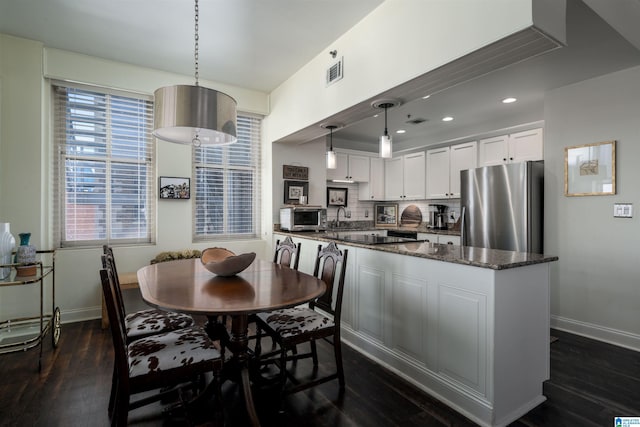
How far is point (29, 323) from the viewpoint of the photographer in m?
3.23

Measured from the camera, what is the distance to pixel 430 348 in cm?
217

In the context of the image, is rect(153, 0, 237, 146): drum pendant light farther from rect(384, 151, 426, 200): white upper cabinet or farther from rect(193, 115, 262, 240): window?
rect(384, 151, 426, 200): white upper cabinet

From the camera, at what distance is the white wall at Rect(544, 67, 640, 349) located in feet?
9.46

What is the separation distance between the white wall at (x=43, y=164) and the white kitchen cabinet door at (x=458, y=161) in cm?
385

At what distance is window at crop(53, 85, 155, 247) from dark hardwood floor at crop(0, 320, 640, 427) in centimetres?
145

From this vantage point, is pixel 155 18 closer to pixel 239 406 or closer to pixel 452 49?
pixel 452 49

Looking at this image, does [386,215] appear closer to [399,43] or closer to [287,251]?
[287,251]

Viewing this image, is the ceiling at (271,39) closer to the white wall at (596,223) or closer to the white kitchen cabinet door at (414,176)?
the white wall at (596,223)

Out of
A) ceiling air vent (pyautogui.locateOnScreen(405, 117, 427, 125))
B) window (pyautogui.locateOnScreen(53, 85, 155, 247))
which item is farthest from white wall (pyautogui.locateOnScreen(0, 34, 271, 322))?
ceiling air vent (pyautogui.locateOnScreen(405, 117, 427, 125))

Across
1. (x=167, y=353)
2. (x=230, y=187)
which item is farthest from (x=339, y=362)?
(x=230, y=187)

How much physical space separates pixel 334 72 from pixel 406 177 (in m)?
3.02

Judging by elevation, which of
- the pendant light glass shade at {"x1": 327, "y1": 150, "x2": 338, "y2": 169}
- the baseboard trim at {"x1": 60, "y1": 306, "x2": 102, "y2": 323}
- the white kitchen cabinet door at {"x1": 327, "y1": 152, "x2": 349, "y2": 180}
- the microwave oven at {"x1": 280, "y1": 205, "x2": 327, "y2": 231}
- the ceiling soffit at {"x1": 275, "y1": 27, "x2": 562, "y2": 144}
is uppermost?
the ceiling soffit at {"x1": 275, "y1": 27, "x2": 562, "y2": 144}

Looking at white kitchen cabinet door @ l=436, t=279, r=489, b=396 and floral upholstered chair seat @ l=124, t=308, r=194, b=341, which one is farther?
floral upholstered chair seat @ l=124, t=308, r=194, b=341

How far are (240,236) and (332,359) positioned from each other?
7.96 ft
